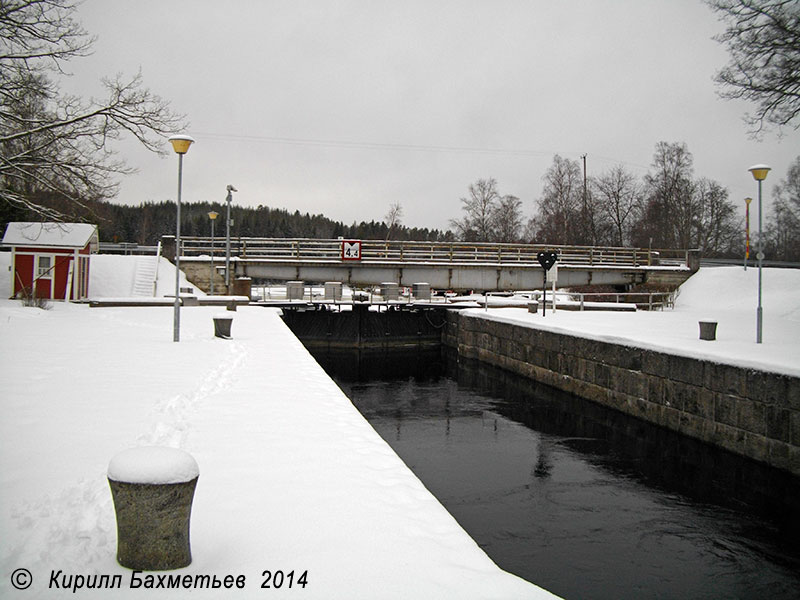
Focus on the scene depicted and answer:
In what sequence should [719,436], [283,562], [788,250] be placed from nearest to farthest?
[283,562]
[719,436]
[788,250]

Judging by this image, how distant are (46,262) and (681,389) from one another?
24.2 meters

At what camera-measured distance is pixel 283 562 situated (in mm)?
3564

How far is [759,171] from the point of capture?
14273mm

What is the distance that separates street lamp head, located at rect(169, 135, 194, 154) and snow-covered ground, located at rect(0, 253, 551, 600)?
5.38 m

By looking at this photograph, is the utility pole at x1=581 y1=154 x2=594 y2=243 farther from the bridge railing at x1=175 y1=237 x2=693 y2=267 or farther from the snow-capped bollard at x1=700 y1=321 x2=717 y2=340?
the snow-capped bollard at x1=700 y1=321 x2=717 y2=340

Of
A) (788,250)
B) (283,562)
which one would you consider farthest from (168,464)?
(788,250)

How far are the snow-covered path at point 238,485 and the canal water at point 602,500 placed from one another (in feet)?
8.27

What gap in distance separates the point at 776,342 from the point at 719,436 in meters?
3.94

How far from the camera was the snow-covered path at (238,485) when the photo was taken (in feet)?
11.3

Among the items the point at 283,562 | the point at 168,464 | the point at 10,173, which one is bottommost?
the point at 283,562

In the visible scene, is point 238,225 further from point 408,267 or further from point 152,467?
point 152,467

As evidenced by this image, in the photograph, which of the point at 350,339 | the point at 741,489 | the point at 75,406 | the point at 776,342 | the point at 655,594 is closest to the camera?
the point at 655,594

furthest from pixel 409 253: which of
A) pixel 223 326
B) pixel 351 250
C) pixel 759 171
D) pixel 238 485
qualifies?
pixel 238 485

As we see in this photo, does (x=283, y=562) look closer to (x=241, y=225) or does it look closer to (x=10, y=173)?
(x=10, y=173)
